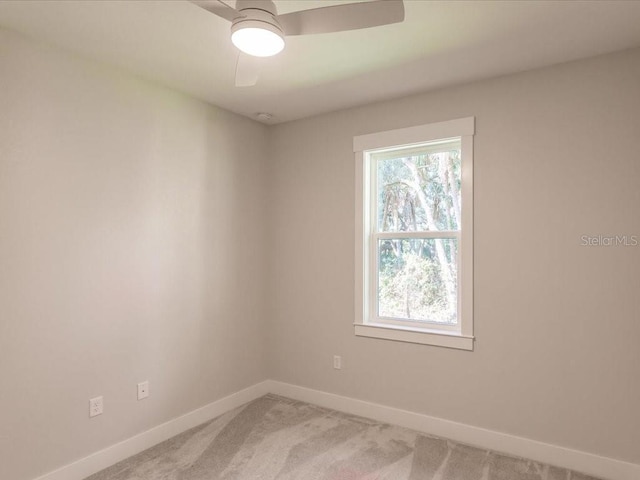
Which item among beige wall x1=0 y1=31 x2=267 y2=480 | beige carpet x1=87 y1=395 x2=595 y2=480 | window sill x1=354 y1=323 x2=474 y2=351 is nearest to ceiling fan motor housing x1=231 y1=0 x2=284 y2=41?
beige wall x1=0 y1=31 x2=267 y2=480

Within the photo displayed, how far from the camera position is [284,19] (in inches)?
65.6

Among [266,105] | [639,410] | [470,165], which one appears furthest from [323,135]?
[639,410]

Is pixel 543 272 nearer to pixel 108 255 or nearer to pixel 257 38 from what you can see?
pixel 257 38

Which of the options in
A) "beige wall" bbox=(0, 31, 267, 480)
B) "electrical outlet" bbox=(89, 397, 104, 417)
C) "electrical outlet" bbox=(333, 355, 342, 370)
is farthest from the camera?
"electrical outlet" bbox=(333, 355, 342, 370)

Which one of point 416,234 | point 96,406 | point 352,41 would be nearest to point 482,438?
point 416,234

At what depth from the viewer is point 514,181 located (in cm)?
277

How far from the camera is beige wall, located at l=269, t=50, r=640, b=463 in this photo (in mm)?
2449

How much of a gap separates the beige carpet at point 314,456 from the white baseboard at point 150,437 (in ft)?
0.18

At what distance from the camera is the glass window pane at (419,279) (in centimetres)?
310

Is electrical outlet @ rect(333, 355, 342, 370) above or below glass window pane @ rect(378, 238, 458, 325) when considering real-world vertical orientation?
below

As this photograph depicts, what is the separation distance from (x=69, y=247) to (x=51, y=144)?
0.61 metres

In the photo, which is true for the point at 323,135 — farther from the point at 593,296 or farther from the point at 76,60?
the point at 593,296

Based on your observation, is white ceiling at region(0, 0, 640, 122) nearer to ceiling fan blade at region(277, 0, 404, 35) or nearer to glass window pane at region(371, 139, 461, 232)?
ceiling fan blade at region(277, 0, 404, 35)

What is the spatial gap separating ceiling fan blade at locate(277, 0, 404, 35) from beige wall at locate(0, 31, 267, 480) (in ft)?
5.14
